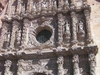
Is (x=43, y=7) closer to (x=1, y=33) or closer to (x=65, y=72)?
(x=1, y=33)

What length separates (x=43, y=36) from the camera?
844 centimetres

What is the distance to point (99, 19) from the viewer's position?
8.18 m

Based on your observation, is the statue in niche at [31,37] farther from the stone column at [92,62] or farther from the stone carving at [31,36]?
the stone column at [92,62]

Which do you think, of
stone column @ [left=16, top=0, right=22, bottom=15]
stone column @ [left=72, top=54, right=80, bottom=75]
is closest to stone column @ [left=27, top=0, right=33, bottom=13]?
stone column @ [left=16, top=0, right=22, bottom=15]

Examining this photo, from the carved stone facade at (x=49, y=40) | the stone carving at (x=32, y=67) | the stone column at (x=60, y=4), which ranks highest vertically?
the stone column at (x=60, y=4)

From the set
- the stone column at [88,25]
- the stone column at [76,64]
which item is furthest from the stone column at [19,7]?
the stone column at [76,64]

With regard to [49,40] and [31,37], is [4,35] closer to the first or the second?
[31,37]

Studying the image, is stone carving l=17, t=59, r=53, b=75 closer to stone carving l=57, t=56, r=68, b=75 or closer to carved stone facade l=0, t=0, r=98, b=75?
carved stone facade l=0, t=0, r=98, b=75

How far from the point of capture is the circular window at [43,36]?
8.34m

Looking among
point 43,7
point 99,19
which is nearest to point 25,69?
point 43,7

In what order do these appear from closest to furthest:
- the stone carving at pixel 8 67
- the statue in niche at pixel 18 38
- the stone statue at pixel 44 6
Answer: the stone carving at pixel 8 67 → the statue in niche at pixel 18 38 → the stone statue at pixel 44 6

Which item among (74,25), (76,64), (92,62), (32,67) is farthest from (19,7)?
(92,62)

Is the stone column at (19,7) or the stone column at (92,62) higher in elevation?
the stone column at (19,7)

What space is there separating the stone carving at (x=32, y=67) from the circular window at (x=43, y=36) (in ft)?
3.14
